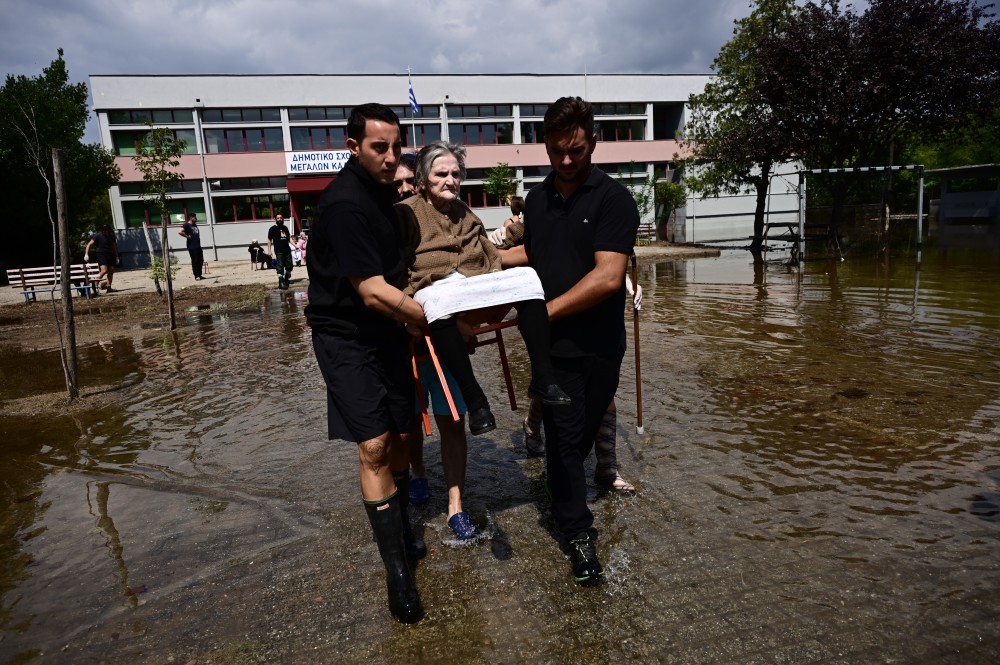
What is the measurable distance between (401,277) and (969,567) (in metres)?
2.93

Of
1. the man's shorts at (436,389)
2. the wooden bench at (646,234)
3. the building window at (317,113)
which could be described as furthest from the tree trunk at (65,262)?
the building window at (317,113)

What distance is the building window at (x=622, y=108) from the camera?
44.8m

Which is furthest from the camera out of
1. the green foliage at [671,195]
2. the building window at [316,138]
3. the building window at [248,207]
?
the building window at [316,138]

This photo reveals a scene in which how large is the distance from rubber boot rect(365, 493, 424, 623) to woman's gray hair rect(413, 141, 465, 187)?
62.4 inches

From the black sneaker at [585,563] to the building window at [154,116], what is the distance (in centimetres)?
4235

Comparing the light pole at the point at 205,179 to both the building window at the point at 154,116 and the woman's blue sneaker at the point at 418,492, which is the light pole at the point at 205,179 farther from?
the woman's blue sneaker at the point at 418,492

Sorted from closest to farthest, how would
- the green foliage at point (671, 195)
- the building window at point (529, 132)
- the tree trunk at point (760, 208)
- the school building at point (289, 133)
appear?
1. the tree trunk at point (760, 208)
2. the green foliage at point (671, 195)
3. the school building at point (289, 133)
4. the building window at point (529, 132)

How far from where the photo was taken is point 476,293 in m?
2.82

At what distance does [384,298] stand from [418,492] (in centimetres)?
169

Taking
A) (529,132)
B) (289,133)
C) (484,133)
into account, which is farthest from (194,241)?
(529,132)

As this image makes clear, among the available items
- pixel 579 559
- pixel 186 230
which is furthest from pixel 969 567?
pixel 186 230

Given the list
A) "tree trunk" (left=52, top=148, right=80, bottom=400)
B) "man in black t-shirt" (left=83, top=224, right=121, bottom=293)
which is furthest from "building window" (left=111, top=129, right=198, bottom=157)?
"tree trunk" (left=52, top=148, right=80, bottom=400)

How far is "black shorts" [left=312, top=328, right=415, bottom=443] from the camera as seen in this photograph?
276cm

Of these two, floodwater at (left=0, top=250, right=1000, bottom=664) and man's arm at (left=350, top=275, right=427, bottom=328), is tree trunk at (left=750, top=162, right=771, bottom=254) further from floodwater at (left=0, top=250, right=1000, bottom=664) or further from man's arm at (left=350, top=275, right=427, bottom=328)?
man's arm at (left=350, top=275, right=427, bottom=328)
